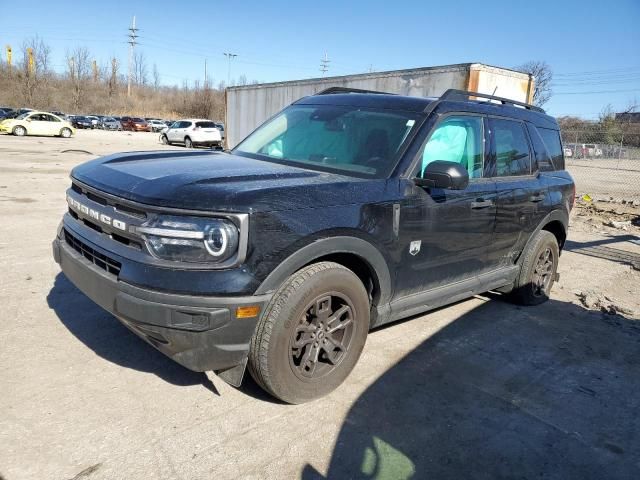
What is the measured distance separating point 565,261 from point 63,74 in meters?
95.3

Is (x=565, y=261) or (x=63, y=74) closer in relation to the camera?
(x=565, y=261)

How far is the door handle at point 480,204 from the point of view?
386 centimetres

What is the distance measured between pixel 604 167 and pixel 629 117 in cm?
2804

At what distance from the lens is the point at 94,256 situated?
2.86 m

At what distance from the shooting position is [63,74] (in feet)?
277

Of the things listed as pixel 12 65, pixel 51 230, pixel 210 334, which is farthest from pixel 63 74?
pixel 210 334

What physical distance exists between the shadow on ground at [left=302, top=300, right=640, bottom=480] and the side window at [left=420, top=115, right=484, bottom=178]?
1496 mm

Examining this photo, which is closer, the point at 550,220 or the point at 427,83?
the point at 550,220

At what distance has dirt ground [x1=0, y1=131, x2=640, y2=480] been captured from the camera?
249cm

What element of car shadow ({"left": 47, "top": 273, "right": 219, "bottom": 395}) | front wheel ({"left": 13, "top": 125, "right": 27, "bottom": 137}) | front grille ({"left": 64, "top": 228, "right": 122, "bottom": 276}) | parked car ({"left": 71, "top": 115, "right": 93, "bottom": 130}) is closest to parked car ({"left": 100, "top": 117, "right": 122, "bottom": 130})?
parked car ({"left": 71, "top": 115, "right": 93, "bottom": 130})

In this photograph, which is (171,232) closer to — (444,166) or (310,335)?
(310,335)

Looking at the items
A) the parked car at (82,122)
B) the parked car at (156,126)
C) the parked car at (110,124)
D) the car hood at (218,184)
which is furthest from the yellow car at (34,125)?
the car hood at (218,184)

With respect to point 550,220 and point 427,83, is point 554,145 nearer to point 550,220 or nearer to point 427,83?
point 550,220

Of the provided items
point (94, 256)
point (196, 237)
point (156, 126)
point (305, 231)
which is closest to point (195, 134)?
point (94, 256)
